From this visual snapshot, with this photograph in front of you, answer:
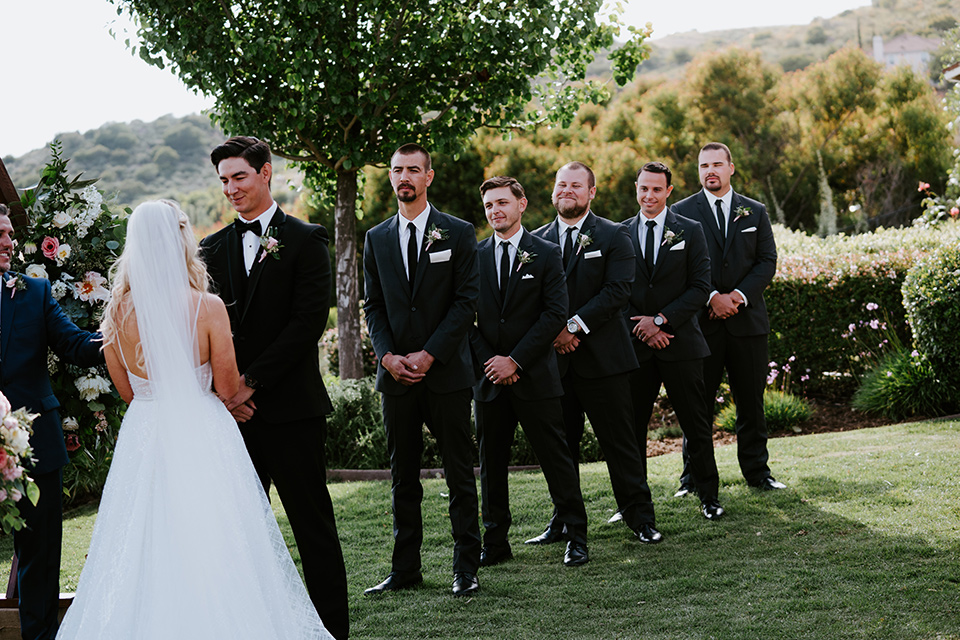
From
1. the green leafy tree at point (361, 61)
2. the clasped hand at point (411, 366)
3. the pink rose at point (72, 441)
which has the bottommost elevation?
the pink rose at point (72, 441)

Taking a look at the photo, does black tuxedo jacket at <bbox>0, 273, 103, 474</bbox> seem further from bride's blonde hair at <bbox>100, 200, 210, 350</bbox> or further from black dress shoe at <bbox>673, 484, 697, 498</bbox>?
black dress shoe at <bbox>673, 484, 697, 498</bbox>

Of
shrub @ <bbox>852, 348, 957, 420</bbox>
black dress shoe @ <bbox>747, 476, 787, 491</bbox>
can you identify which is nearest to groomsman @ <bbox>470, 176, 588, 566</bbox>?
black dress shoe @ <bbox>747, 476, 787, 491</bbox>

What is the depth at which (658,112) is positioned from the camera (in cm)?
3162

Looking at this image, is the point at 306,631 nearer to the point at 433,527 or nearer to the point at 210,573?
the point at 210,573

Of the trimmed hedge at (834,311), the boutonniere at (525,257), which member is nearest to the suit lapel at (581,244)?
the boutonniere at (525,257)

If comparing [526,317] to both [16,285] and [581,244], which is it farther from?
[16,285]

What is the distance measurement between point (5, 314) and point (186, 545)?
1.61 metres

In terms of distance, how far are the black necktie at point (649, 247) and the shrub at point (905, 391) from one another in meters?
4.56

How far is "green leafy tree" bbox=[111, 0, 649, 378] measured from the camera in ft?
25.7

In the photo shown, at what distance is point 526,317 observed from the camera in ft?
17.3

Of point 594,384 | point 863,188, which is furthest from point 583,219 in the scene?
point 863,188

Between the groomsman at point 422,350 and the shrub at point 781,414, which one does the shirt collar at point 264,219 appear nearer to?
the groomsman at point 422,350

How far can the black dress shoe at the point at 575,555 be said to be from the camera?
5145mm

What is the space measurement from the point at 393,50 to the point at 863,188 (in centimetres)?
2893
